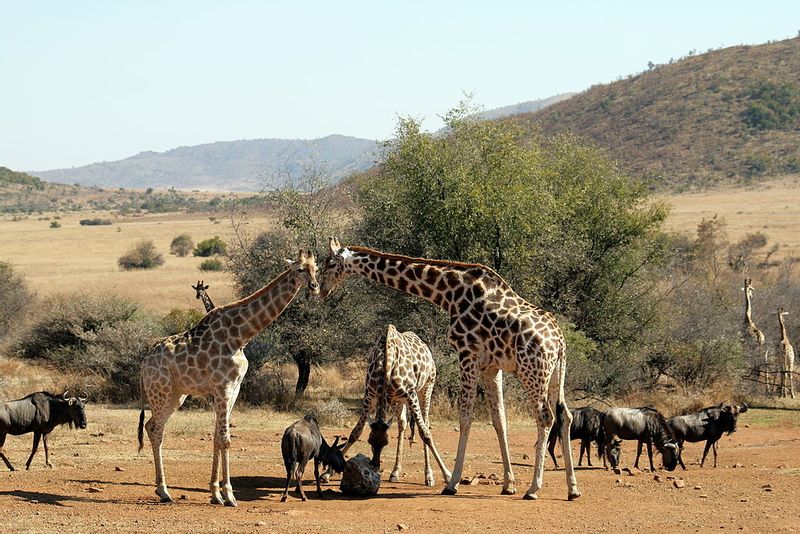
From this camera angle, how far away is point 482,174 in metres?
24.0

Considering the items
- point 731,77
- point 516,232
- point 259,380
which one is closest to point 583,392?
point 516,232

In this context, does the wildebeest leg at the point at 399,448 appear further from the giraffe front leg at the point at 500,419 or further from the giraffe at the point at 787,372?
the giraffe at the point at 787,372

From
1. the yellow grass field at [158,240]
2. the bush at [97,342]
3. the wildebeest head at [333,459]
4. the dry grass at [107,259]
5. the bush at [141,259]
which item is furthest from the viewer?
the bush at [141,259]

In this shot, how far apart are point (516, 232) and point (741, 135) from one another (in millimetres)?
71161

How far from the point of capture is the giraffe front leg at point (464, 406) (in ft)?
45.4

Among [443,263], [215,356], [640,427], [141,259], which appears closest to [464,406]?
[443,263]

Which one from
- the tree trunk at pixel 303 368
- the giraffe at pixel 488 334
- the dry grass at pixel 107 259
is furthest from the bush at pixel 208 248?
the giraffe at pixel 488 334

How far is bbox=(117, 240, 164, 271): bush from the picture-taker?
2350 inches

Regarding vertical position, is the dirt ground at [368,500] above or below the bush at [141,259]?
below

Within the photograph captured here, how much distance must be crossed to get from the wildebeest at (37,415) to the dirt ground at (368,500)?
0.57 m

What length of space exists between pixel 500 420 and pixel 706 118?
83.5 metres

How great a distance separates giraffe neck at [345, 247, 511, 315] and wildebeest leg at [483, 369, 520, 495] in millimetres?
1116

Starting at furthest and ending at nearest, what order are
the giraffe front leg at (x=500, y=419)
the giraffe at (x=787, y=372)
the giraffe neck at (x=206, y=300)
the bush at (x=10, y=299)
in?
the bush at (x=10, y=299) → the giraffe at (x=787, y=372) → the giraffe neck at (x=206, y=300) → the giraffe front leg at (x=500, y=419)

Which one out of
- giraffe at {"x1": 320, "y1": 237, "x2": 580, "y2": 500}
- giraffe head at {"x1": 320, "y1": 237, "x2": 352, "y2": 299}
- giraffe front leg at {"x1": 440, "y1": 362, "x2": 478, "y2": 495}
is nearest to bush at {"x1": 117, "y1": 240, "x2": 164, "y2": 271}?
giraffe head at {"x1": 320, "y1": 237, "x2": 352, "y2": 299}
